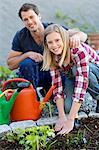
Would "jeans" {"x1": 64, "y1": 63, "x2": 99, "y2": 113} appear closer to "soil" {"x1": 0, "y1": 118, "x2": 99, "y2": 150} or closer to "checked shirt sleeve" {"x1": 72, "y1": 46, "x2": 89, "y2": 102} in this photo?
"checked shirt sleeve" {"x1": 72, "y1": 46, "x2": 89, "y2": 102}

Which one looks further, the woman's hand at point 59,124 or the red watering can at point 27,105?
the red watering can at point 27,105

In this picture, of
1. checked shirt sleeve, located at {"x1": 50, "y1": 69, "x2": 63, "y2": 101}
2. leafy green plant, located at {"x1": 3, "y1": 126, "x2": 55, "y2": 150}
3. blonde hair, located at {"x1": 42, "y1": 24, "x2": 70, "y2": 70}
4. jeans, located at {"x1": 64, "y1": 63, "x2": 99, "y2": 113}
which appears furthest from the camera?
jeans, located at {"x1": 64, "y1": 63, "x2": 99, "y2": 113}

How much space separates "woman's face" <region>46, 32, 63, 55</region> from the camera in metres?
3.56

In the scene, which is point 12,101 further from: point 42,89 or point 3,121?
point 42,89

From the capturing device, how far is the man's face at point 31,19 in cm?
400

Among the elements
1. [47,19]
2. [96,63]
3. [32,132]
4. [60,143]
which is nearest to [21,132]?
[32,132]

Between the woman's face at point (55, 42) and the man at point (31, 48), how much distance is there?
0.35 meters

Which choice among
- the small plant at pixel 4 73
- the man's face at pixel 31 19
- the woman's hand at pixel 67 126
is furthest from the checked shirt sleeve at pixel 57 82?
the small plant at pixel 4 73

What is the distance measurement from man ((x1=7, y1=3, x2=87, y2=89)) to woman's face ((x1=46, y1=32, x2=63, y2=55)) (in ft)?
1.14

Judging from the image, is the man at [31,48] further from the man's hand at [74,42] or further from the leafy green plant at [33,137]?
the leafy green plant at [33,137]

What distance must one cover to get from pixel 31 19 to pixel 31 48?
30 centimetres

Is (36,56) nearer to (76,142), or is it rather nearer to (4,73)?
(76,142)

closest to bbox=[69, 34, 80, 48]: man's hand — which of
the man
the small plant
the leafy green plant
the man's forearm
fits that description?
the man

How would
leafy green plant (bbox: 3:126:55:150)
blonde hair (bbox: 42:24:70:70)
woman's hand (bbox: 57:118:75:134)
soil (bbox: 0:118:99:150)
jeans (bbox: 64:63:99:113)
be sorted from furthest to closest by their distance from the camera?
jeans (bbox: 64:63:99:113), blonde hair (bbox: 42:24:70:70), woman's hand (bbox: 57:118:75:134), soil (bbox: 0:118:99:150), leafy green plant (bbox: 3:126:55:150)
